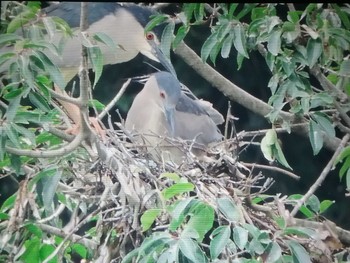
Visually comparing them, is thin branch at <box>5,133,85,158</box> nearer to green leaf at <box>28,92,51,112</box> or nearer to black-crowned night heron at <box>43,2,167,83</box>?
green leaf at <box>28,92,51,112</box>

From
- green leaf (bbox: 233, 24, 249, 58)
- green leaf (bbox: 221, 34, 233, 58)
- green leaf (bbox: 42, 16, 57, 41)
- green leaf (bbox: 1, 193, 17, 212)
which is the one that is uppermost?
green leaf (bbox: 42, 16, 57, 41)

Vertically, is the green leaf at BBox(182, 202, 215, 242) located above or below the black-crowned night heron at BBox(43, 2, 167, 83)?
below

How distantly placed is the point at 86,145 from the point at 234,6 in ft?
1.28

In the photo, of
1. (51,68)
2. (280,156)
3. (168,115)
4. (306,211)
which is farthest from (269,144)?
(51,68)

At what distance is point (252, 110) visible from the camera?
5.86 feet

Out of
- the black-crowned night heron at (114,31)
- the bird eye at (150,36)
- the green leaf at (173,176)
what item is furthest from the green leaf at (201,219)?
the bird eye at (150,36)

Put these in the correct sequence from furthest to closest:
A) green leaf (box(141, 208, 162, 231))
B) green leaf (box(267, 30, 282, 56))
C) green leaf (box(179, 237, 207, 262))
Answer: green leaf (box(267, 30, 282, 56)) < green leaf (box(141, 208, 162, 231)) < green leaf (box(179, 237, 207, 262))

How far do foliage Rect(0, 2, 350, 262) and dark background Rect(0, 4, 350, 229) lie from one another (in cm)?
6

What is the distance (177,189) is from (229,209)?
11cm

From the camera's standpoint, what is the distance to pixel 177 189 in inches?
51.2

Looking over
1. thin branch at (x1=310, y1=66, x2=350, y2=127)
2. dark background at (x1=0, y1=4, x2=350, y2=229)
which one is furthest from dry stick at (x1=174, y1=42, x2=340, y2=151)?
thin branch at (x1=310, y1=66, x2=350, y2=127)

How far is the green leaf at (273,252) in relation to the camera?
1233mm

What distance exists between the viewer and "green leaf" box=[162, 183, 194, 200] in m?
1.29

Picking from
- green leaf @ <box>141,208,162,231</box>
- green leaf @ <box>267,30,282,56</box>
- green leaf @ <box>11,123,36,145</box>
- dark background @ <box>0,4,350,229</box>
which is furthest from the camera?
dark background @ <box>0,4,350,229</box>
